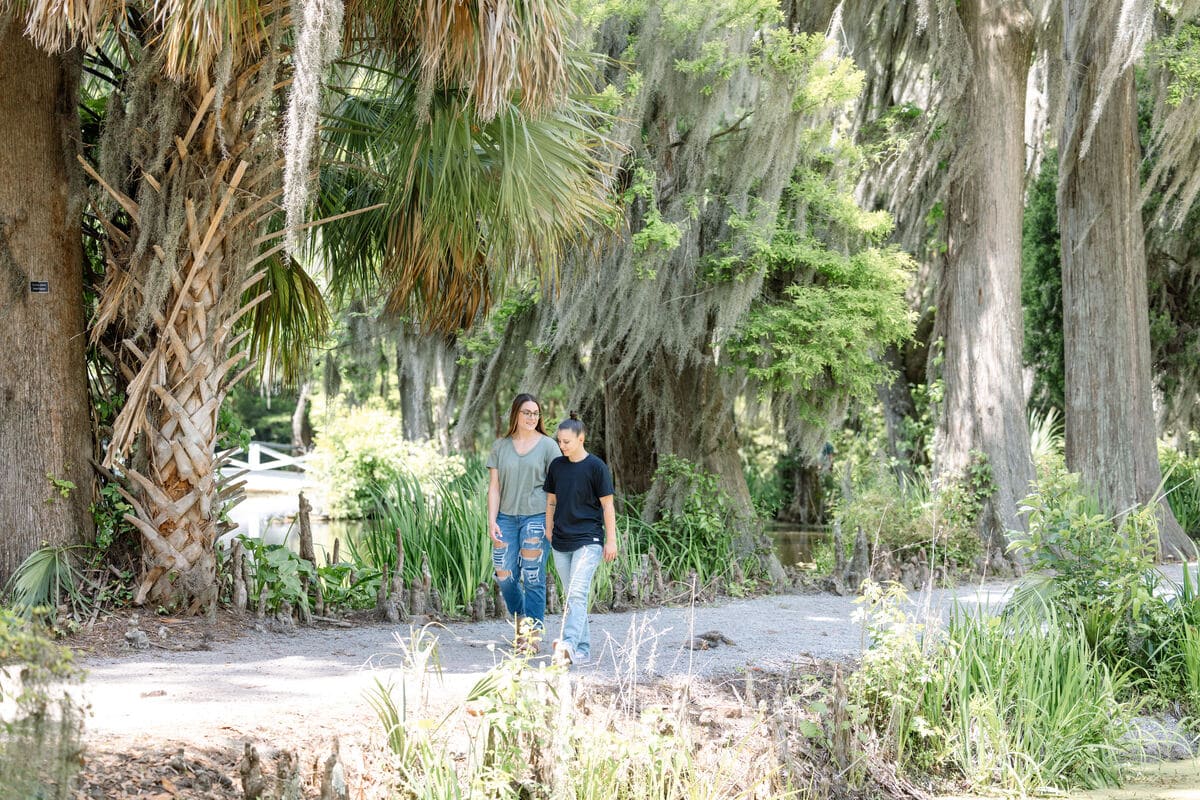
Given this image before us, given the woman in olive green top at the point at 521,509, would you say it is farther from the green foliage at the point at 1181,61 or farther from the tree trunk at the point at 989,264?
the green foliage at the point at 1181,61

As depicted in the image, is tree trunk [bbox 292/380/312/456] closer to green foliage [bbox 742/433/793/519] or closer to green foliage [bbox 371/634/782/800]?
green foliage [bbox 742/433/793/519]

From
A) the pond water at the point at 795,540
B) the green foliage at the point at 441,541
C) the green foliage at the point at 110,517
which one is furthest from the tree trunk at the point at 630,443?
the green foliage at the point at 110,517

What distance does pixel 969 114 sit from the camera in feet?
38.3

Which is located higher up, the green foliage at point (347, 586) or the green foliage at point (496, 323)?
the green foliage at point (496, 323)

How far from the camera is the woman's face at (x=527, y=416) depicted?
646 cm

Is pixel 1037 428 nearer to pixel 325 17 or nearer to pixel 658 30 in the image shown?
pixel 658 30

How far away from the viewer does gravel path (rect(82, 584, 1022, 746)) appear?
15.2ft

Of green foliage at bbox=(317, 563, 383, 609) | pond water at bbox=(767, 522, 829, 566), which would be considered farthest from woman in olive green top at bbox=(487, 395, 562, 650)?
pond water at bbox=(767, 522, 829, 566)

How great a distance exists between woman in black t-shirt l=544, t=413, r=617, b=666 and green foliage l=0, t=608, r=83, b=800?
2997 mm

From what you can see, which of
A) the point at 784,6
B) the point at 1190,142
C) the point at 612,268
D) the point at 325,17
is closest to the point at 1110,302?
the point at 1190,142

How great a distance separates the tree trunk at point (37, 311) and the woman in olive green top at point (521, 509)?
109 inches

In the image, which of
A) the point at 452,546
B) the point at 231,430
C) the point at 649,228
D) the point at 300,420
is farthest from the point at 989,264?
the point at 300,420

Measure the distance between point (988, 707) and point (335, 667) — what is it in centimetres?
330

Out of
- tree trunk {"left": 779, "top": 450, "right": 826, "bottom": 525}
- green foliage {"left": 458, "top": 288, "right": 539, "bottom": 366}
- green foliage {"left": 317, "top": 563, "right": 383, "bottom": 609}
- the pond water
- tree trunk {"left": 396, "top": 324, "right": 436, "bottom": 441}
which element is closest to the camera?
green foliage {"left": 317, "top": 563, "right": 383, "bottom": 609}
